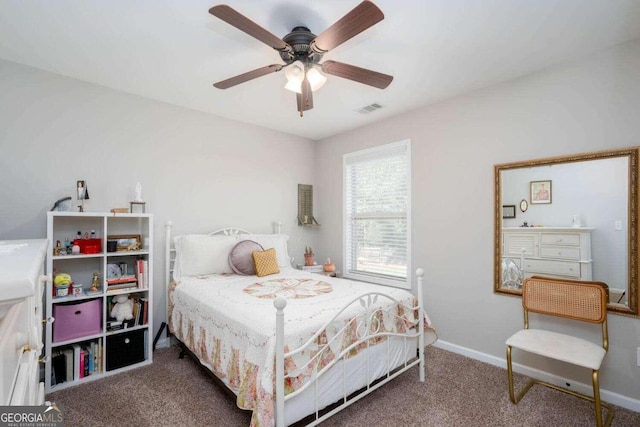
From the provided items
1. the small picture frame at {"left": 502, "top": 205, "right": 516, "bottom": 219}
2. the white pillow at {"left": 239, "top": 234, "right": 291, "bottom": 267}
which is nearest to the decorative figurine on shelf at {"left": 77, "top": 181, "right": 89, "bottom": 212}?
the white pillow at {"left": 239, "top": 234, "right": 291, "bottom": 267}

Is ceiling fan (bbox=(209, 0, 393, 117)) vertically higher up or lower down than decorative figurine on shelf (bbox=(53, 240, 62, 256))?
higher up

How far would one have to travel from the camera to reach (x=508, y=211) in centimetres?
270

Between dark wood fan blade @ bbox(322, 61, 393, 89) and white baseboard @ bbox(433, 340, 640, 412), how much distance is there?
2.48 meters

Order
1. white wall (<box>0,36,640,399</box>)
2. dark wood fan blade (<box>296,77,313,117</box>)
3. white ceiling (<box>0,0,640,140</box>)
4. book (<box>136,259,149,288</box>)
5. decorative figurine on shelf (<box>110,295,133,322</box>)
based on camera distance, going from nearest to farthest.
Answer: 1. white ceiling (<box>0,0,640,140</box>)
2. dark wood fan blade (<box>296,77,313,117</box>)
3. white wall (<box>0,36,640,399</box>)
4. decorative figurine on shelf (<box>110,295,133,322</box>)
5. book (<box>136,259,149,288</box>)

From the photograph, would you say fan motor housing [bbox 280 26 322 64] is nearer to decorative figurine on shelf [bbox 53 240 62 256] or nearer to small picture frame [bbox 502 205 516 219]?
small picture frame [bbox 502 205 516 219]

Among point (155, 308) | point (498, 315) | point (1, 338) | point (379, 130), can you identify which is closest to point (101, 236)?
point (155, 308)

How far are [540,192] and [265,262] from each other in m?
2.56

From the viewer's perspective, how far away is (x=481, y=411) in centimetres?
210

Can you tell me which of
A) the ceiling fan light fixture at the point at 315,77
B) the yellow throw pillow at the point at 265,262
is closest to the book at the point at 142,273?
the yellow throw pillow at the point at 265,262

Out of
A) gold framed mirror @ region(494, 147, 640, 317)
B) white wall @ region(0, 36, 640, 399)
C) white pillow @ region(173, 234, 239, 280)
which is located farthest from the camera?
white pillow @ region(173, 234, 239, 280)

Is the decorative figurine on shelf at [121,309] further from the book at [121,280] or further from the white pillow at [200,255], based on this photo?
the white pillow at [200,255]

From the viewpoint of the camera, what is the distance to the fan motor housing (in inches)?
74.3

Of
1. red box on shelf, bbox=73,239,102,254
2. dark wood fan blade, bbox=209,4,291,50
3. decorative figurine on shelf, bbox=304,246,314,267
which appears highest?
dark wood fan blade, bbox=209,4,291,50

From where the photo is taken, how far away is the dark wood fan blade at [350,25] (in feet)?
4.55
